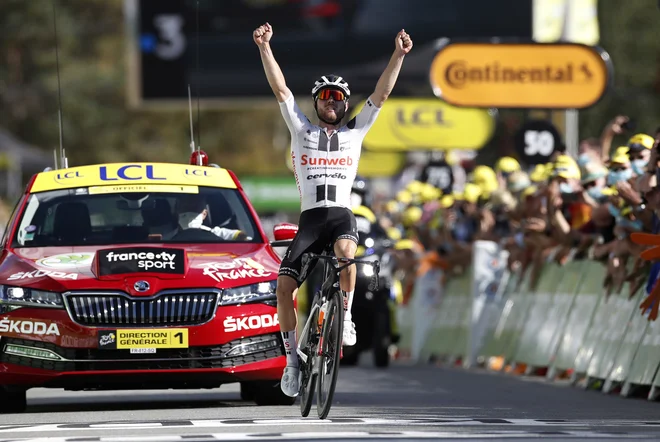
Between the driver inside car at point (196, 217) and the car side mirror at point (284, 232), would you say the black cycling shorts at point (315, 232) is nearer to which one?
the car side mirror at point (284, 232)

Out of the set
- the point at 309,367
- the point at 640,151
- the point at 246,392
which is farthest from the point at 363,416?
the point at 640,151

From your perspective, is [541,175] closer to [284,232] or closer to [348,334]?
[284,232]

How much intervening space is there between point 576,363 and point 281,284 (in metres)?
5.64

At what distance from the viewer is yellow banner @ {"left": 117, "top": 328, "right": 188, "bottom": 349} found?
12469 mm

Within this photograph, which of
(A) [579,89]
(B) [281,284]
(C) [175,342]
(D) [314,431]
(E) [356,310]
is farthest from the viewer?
(A) [579,89]

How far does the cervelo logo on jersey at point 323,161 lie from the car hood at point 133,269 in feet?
4.02

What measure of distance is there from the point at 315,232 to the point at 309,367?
2.66ft

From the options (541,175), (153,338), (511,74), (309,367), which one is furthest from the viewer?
(511,74)

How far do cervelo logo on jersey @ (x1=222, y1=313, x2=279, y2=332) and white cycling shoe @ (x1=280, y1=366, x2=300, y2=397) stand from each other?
0.85 meters

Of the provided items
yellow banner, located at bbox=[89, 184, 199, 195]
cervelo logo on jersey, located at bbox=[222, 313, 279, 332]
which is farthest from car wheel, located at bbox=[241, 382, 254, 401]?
yellow banner, located at bbox=[89, 184, 199, 195]

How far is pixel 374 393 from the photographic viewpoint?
49.9 ft

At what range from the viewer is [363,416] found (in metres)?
11.8

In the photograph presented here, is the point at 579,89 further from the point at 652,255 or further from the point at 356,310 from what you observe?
the point at 652,255

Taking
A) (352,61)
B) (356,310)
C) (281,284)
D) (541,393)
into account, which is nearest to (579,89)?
(356,310)
